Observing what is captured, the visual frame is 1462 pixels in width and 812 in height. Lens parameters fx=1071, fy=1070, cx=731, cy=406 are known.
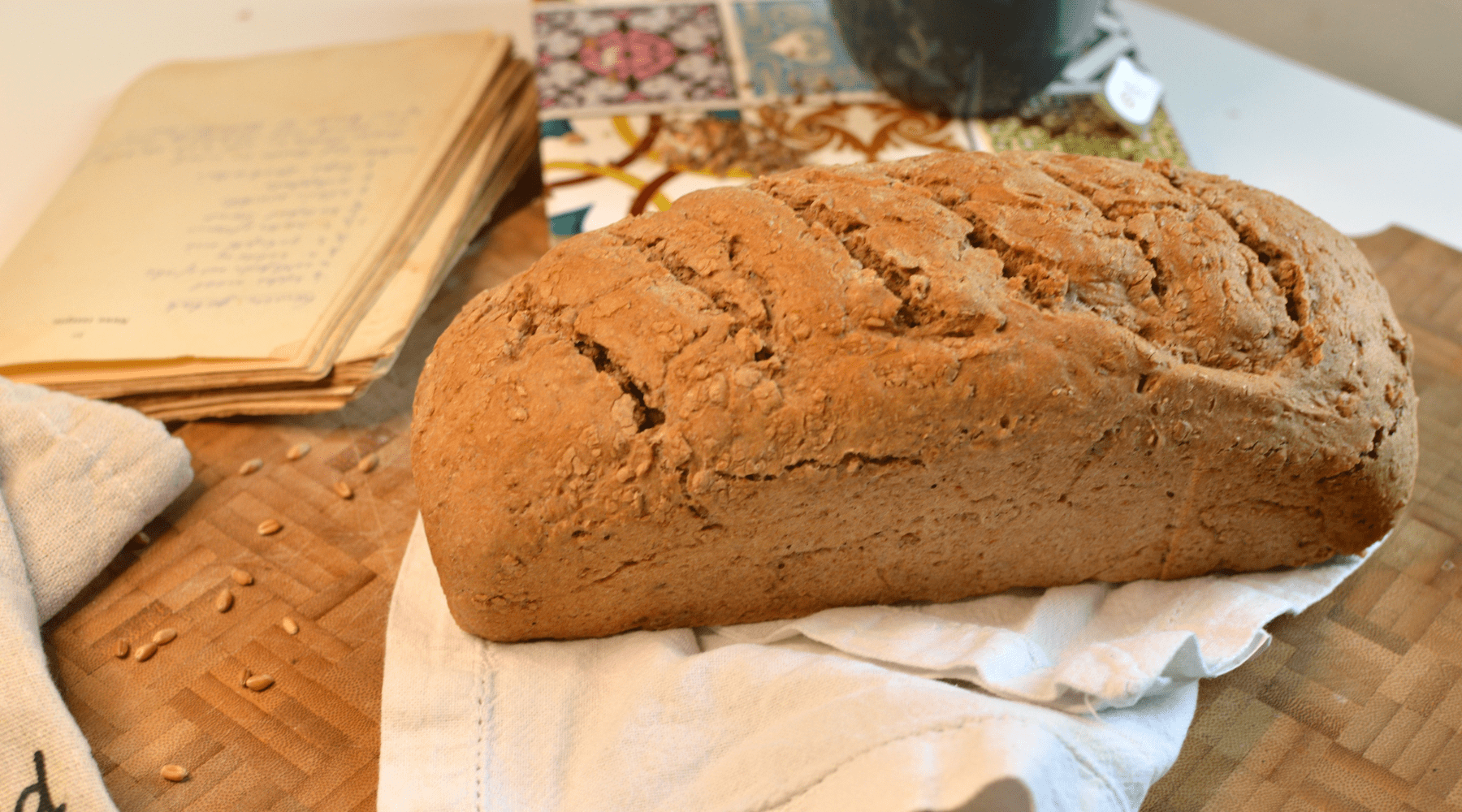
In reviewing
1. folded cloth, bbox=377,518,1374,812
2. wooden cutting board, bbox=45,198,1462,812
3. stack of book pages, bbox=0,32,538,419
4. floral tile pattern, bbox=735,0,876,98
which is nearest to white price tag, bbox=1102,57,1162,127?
floral tile pattern, bbox=735,0,876,98

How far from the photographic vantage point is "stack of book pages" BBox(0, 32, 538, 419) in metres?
1.64

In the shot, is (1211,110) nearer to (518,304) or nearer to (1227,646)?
(1227,646)

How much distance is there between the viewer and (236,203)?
1979mm

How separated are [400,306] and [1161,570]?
1.21 m

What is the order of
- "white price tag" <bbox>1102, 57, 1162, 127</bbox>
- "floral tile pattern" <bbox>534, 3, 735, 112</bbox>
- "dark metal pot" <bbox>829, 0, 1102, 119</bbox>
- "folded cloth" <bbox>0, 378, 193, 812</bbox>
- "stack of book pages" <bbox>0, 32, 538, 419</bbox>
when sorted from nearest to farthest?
1. "folded cloth" <bbox>0, 378, 193, 812</bbox>
2. "stack of book pages" <bbox>0, 32, 538, 419</bbox>
3. "dark metal pot" <bbox>829, 0, 1102, 119</bbox>
4. "white price tag" <bbox>1102, 57, 1162, 127</bbox>
5. "floral tile pattern" <bbox>534, 3, 735, 112</bbox>

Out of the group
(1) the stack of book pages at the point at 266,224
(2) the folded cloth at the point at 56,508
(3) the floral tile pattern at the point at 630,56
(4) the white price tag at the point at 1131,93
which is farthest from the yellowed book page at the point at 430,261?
(4) the white price tag at the point at 1131,93

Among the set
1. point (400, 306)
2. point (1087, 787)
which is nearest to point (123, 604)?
point (400, 306)

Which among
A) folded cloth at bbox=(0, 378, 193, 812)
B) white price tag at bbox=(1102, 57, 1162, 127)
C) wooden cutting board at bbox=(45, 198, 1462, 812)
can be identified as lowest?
wooden cutting board at bbox=(45, 198, 1462, 812)

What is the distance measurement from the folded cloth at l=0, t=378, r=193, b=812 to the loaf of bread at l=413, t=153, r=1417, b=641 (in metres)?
0.46

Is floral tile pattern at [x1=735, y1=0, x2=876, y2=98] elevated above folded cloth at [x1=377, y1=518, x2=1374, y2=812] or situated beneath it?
elevated above

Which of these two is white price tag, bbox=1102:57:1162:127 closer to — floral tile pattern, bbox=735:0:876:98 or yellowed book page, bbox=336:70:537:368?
floral tile pattern, bbox=735:0:876:98

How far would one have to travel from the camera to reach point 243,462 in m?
1.57

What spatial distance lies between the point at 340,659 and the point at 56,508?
44 centimetres

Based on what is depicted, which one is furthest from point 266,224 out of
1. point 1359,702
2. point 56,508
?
point 1359,702
